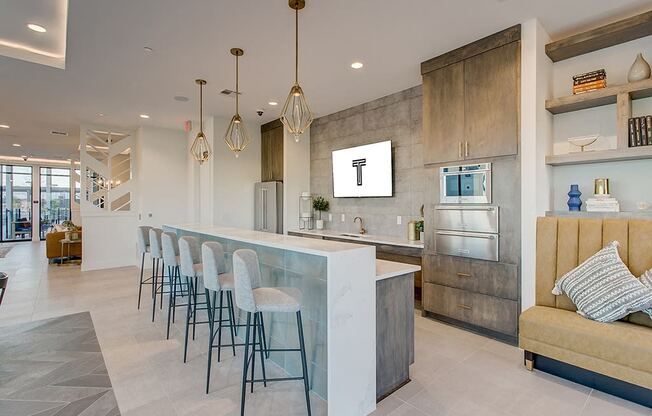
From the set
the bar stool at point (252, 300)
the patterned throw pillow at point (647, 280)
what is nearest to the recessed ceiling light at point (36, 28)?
the bar stool at point (252, 300)

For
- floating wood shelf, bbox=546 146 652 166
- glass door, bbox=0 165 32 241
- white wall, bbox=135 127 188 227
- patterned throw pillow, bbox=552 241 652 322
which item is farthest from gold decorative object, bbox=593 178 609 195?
glass door, bbox=0 165 32 241

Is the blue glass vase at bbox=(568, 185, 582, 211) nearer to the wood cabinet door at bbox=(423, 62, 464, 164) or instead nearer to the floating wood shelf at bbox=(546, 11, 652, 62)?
the wood cabinet door at bbox=(423, 62, 464, 164)

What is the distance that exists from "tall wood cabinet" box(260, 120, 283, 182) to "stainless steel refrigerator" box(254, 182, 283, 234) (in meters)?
0.21

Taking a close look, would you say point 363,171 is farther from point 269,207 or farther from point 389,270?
point 389,270

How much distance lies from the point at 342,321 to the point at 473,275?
1912 millimetres

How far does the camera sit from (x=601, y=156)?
8.98 ft

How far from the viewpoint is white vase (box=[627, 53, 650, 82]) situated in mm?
2617

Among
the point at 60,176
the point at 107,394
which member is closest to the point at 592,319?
the point at 107,394

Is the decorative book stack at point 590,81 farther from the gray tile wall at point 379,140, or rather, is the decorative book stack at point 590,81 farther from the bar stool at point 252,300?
the bar stool at point 252,300

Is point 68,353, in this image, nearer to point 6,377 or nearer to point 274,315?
point 6,377

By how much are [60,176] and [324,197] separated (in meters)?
11.4

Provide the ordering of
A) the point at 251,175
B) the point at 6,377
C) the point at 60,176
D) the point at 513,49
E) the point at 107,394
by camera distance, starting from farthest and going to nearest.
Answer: the point at 60,176 < the point at 251,175 < the point at 513,49 < the point at 6,377 < the point at 107,394

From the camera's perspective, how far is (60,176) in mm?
11953

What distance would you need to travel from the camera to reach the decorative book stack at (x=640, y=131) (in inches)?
102
